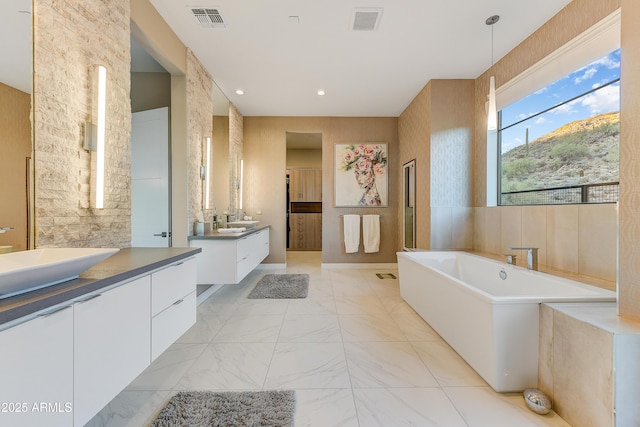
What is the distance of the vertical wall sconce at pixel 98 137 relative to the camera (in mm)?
1571

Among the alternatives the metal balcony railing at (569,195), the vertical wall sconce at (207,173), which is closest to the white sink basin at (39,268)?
the vertical wall sconce at (207,173)

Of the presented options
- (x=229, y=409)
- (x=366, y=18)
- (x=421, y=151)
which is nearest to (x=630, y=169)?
(x=366, y=18)

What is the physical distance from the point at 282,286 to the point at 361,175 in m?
2.48

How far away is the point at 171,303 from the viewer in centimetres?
149

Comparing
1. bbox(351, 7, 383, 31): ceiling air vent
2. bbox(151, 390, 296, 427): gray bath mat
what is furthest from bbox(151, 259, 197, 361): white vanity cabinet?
bbox(351, 7, 383, 31): ceiling air vent

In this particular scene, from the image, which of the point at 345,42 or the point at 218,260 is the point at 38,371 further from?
the point at 345,42

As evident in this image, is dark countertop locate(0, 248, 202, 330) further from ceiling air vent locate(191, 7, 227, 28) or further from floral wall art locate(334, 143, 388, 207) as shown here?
floral wall art locate(334, 143, 388, 207)

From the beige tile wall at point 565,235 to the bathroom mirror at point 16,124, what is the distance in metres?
3.49

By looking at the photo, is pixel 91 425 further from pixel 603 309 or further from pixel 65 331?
pixel 603 309

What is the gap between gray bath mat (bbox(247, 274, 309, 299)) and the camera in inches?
130

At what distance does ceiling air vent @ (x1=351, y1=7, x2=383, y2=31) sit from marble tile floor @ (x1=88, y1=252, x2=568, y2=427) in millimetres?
2768

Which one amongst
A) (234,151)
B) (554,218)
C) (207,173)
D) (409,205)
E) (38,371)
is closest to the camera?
(38,371)

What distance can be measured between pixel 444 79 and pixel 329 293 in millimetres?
3179

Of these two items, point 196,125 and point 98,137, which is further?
point 196,125
